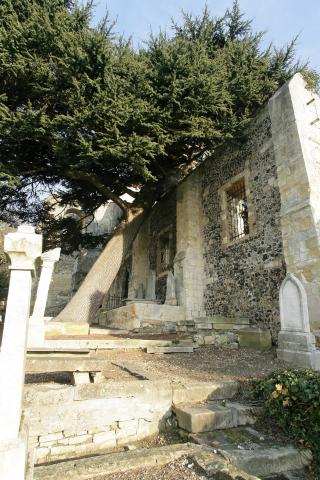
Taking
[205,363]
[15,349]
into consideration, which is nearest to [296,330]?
[205,363]

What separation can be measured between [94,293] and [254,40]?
9958 mm

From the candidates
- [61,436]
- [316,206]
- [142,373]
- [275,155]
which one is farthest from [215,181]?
[61,436]

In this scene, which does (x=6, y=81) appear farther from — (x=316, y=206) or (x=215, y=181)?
(x=316, y=206)

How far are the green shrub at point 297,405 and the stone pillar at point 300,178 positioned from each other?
3392mm

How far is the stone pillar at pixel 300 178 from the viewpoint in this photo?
21.9ft

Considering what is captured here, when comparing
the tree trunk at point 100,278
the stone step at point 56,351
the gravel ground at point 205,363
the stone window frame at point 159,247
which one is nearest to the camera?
the stone step at point 56,351

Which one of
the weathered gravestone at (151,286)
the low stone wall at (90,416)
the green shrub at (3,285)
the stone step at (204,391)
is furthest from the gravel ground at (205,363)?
the green shrub at (3,285)

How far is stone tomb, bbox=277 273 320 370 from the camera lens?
16.8ft

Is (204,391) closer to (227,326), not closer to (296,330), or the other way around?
(296,330)

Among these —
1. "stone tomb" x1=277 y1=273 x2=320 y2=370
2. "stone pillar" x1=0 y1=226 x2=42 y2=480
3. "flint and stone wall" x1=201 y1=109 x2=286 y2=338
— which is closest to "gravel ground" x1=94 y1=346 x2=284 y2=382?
"stone tomb" x1=277 y1=273 x2=320 y2=370

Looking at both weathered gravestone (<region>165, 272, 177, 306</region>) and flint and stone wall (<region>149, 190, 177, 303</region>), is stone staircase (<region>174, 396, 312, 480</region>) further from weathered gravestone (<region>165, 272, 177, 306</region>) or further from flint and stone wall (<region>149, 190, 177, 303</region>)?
flint and stone wall (<region>149, 190, 177, 303</region>)

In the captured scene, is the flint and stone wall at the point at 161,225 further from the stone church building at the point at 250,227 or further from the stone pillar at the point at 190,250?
the stone pillar at the point at 190,250

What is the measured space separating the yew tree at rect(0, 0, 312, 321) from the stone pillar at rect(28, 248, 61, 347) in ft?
9.52

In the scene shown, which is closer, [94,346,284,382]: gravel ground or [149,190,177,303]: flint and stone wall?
[94,346,284,382]: gravel ground
